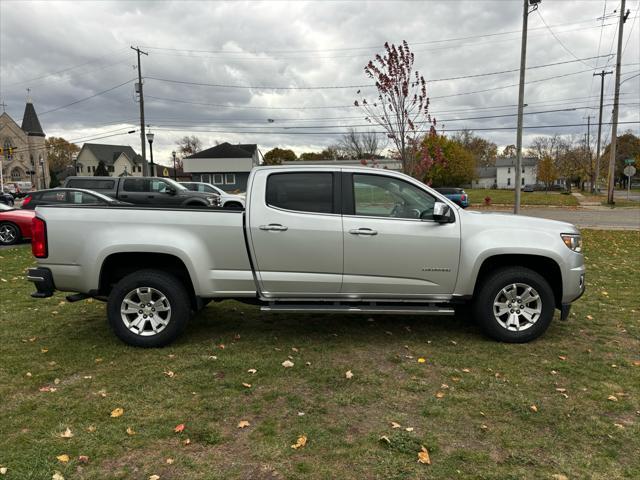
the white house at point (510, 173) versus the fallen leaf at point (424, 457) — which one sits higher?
the white house at point (510, 173)

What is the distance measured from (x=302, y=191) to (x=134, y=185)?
1322cm

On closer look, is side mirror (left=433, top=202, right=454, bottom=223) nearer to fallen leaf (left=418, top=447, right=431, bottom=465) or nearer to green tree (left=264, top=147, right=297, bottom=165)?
fallen leaf (left=418, top=447, right=431, bottom=465)

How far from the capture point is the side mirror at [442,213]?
4.45 meters

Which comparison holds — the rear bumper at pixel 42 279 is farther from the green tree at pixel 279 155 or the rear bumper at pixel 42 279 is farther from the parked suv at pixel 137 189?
the green tree at pixel 279 155

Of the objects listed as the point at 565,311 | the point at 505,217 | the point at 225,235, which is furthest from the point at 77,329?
the point at 565,311

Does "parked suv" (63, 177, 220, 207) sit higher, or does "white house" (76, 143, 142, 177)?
"white house" (76, 143, 142, 177)

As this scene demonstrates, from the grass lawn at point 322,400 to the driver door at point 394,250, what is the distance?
677mm

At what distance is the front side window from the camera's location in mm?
4668

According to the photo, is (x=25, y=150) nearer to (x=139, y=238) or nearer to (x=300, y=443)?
(x=139, y=238)

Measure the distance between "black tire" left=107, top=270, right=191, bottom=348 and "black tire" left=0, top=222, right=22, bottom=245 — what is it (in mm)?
9975

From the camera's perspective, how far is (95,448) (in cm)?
289

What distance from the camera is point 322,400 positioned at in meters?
3.56

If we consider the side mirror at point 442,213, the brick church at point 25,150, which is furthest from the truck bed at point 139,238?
the brick church at point 25,150

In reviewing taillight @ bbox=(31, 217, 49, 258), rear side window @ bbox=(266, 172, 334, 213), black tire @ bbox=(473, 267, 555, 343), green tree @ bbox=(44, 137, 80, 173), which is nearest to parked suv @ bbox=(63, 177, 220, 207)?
taillight @ bbox=(31, 217, 49, 258)
